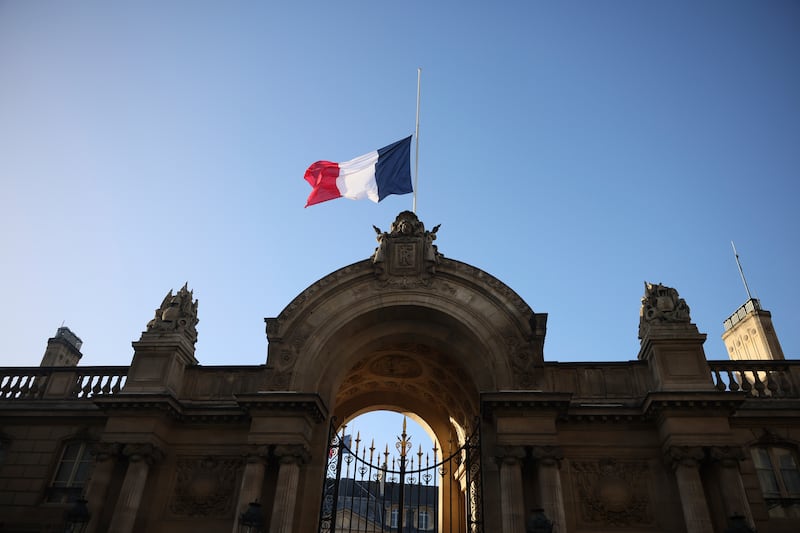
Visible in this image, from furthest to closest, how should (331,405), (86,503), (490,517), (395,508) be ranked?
(395,508) < (331,405) < (490,517) < (86,503)

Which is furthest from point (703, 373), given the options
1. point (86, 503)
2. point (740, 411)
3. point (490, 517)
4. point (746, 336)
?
point (86, 503)

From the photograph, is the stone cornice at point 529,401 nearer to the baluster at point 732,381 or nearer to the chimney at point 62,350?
the baluster at point 732,381

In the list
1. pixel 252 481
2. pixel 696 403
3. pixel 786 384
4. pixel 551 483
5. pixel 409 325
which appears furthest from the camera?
pixel 409 325

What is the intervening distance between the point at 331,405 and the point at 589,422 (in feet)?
29.8

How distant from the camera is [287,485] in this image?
17.9 meters

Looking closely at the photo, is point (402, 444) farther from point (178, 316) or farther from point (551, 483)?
point (178, 316)

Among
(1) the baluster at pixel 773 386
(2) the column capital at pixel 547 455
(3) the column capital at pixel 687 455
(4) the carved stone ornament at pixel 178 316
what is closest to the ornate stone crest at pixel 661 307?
(1) the baluster at pixel 773 386

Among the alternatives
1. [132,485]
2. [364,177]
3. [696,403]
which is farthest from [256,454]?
[696,403]

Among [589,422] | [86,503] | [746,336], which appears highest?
[746,336]

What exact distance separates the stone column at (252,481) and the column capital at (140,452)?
125 inches

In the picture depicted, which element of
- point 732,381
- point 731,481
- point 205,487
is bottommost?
point 205,487

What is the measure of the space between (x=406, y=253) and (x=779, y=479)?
1438cm

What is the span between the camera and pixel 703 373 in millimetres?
18297

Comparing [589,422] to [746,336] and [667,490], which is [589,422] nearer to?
[667,490]
